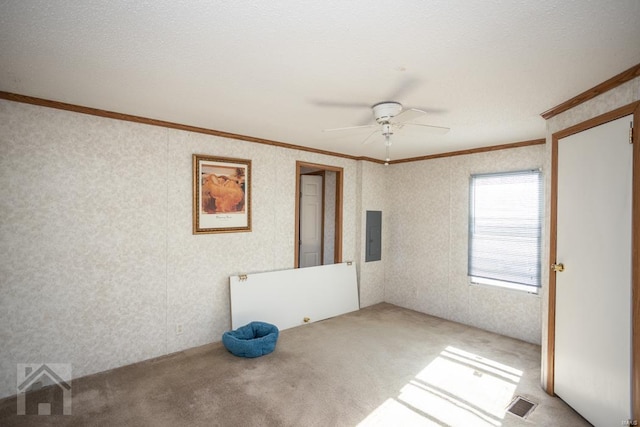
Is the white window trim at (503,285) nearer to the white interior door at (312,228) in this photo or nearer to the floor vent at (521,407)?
the floor vent at (521,407)

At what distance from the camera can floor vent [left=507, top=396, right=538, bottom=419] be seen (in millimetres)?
2432

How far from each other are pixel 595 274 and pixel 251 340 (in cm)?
292

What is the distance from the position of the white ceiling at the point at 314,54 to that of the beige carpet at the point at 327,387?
2.37 meters

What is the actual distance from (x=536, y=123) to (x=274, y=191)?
293cm

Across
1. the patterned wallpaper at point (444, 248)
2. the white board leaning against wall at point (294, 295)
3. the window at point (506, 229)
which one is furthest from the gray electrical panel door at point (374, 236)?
the window at point (506, 229)

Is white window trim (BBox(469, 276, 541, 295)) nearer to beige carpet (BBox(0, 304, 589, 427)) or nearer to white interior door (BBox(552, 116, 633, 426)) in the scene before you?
beige carpet (BBox(0, 304, 589, 427))

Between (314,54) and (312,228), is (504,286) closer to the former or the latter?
(312,228)

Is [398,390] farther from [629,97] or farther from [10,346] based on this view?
[10,346]

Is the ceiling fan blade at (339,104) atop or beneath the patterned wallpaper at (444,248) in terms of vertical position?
atop

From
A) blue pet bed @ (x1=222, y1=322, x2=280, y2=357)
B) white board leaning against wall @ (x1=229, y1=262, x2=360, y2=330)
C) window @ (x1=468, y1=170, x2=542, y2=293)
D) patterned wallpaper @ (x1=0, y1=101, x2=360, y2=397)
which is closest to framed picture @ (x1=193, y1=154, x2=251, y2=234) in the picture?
patterned wallpaper @ (x1=0, y1=101, x2=360, y2=397)

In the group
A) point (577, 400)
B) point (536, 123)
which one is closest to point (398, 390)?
point (577, 400)

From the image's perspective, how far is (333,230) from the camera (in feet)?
17.6

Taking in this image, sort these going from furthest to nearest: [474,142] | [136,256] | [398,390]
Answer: [474,142]
[136,256]
[398,390]

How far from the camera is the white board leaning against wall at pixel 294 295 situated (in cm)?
381
